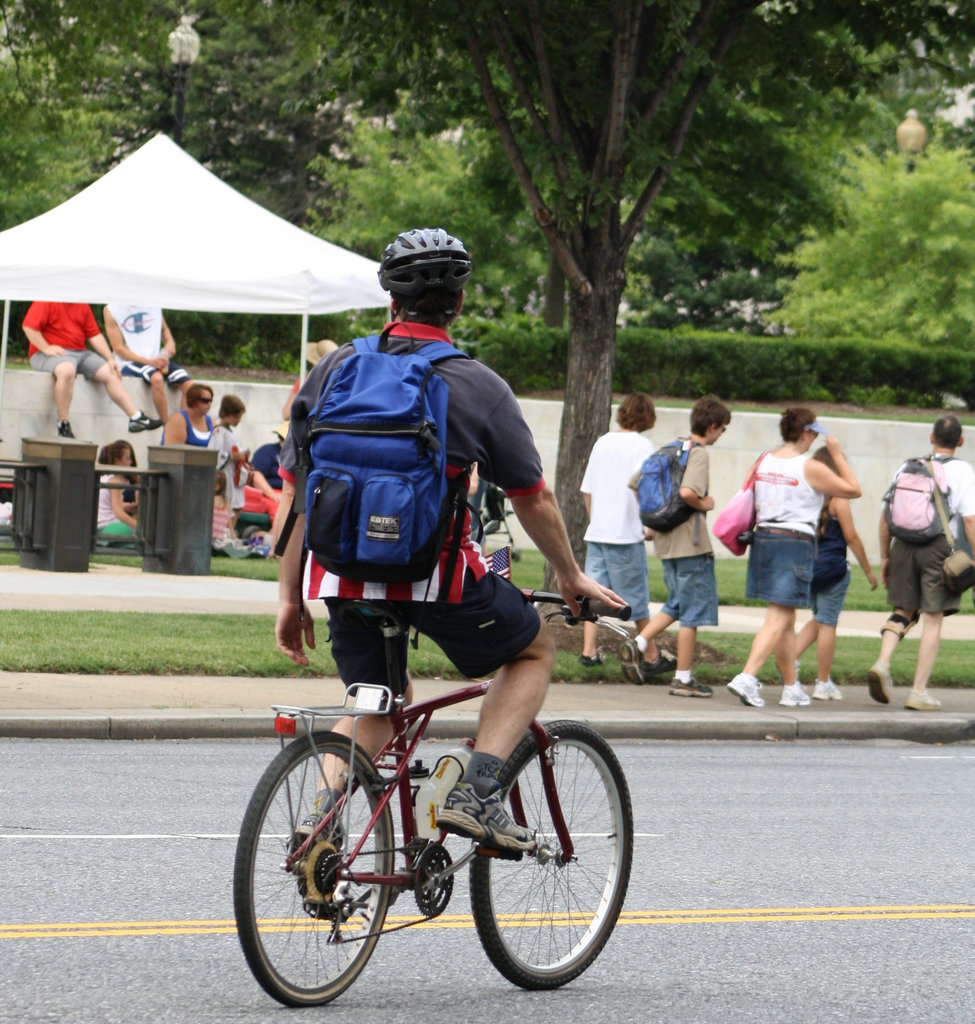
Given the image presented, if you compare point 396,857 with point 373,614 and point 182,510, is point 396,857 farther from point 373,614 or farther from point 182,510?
point 182,510

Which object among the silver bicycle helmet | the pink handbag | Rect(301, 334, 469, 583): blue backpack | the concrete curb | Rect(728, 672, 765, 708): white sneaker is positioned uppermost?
the silver bicycle helmet

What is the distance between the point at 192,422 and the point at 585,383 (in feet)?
18.1

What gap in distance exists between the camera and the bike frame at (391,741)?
419cm

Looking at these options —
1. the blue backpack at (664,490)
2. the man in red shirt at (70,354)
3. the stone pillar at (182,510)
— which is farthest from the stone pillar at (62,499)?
the blue backpack at (664,490)

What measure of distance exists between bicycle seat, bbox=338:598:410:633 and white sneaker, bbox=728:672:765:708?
24.4 feet

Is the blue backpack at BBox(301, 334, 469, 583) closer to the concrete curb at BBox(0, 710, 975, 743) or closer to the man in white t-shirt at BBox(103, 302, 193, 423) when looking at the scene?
the concrete curb at BBox(0, 710, 975, 743)

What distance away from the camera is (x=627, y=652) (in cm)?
1235

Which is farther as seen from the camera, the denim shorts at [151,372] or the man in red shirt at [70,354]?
the denim shorts at [151,372]

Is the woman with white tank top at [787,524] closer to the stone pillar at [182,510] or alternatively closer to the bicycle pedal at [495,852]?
the stone pillar at [182,510]

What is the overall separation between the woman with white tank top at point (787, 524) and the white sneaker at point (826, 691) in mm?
848

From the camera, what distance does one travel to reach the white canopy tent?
1620cm

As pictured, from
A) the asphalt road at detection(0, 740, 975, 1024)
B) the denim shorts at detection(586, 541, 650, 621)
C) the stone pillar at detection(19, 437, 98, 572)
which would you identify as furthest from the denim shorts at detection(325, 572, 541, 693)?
the stone pillar at detection(19, 437, 98, 572)

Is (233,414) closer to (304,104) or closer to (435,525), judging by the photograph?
(304,104)

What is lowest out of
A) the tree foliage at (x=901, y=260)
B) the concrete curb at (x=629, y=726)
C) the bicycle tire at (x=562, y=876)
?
the concrete curb at (x=629, y=726)
